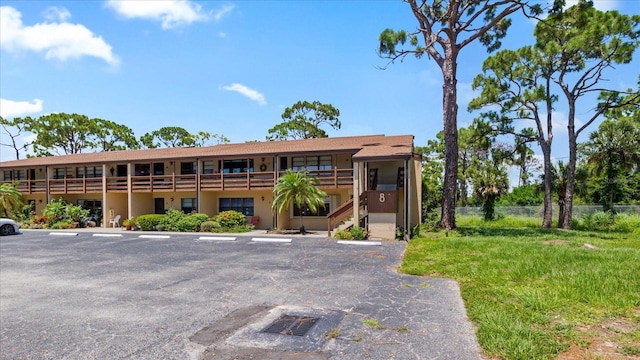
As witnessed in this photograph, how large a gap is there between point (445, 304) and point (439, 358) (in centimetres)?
226

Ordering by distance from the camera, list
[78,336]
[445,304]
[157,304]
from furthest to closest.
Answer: [157,304]
[445,304]
[78,336]

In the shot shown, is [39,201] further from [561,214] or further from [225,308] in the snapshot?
[561,214]

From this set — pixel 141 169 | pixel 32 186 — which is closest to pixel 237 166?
pixel 141 169

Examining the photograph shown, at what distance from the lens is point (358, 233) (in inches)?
636

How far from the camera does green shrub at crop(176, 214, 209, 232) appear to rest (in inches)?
824

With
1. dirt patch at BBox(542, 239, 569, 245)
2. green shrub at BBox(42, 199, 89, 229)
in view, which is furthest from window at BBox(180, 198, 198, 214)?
dirt patch at BBox(542, 239, 569, 245)

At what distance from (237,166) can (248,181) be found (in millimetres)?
2313

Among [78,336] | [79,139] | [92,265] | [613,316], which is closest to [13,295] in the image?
[92,265]

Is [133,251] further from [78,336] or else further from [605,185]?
[605,185]

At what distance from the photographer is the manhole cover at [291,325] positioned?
5207 millimetres

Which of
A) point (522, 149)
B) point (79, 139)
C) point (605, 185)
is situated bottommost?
point (605, 185)

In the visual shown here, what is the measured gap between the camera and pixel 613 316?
5332mm

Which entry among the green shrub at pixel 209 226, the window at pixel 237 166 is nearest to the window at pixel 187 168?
the window at pixel 237 166

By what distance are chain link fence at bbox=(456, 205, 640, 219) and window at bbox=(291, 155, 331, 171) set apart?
48.7ft
